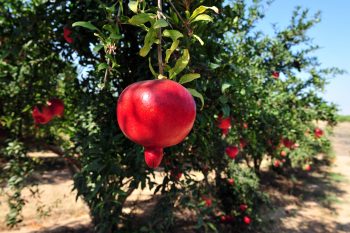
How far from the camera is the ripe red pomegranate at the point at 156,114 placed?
0.57 m

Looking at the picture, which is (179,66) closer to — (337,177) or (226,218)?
(226,218)

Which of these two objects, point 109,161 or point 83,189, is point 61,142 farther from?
point 109,161

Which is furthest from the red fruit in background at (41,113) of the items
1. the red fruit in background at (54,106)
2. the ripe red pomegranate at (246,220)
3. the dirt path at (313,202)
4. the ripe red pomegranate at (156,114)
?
the dirt path at (313,202)

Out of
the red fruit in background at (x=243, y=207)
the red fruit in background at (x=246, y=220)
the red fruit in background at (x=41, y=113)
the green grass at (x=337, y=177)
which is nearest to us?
the red fruit in background at (x=41, y=113)

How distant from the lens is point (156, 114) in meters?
0.56

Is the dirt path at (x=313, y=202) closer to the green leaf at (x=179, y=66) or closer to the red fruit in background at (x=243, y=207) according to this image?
the red fruit in background at (x=243, y=207)

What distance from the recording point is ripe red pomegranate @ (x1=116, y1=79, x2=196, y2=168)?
1.86 ft

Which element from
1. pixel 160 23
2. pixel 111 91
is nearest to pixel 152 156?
pixel 160 23

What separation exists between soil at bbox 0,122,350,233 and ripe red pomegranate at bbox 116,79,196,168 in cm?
245

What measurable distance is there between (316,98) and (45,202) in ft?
15.0

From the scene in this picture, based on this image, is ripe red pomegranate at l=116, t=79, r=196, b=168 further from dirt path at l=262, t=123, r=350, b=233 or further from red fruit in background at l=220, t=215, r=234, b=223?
dirt path at l=262, t=123, r=350, b=233

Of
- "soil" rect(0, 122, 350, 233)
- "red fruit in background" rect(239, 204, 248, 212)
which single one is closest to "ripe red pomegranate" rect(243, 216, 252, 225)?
"red fruit in background" rect(239, 204, 248, 212)

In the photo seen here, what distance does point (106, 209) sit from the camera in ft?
7.43

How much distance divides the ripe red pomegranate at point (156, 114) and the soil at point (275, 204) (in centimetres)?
245
